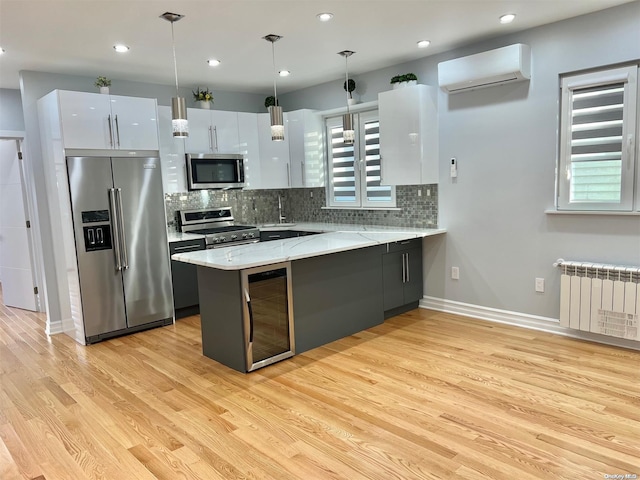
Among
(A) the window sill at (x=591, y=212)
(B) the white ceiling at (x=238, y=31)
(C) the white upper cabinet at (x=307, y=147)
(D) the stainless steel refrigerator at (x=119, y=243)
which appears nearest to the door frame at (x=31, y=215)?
(B) the white ceiling at (x=238, y=31)

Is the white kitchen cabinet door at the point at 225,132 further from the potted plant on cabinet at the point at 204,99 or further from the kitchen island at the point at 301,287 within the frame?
the kitchen island at the point at 301,287

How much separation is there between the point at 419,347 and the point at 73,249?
3219 millimetres

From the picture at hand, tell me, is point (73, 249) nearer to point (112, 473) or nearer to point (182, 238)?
point (182, 238)

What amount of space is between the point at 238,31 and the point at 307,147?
2.18m

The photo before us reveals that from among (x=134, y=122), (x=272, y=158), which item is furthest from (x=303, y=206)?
(x=134, y=122)

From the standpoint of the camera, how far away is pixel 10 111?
201 inches

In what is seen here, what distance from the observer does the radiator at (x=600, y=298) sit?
3.53 meters

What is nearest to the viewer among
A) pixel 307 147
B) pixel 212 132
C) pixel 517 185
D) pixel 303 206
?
pixel 517 185

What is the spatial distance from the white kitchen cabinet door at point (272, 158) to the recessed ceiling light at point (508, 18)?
112 inches

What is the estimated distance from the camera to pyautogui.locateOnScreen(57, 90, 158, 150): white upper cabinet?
415cm

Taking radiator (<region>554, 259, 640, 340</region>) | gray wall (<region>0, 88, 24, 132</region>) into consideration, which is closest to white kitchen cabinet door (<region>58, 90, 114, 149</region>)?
gray wall (<region>0, 88, 24, 132</region>)

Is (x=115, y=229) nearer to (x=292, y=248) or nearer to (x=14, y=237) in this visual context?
(x=292, y=248)

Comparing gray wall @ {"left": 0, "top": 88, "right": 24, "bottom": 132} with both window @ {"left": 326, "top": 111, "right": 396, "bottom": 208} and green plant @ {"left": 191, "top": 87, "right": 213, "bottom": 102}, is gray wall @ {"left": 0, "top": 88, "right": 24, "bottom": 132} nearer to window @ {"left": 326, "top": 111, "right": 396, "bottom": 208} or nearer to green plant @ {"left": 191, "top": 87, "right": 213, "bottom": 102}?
green plant @ {"left": 191, "top": 87, "right": 213, "bottom": 102}

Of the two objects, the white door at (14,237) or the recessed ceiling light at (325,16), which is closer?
the recessed ceiling light at (325,16)
